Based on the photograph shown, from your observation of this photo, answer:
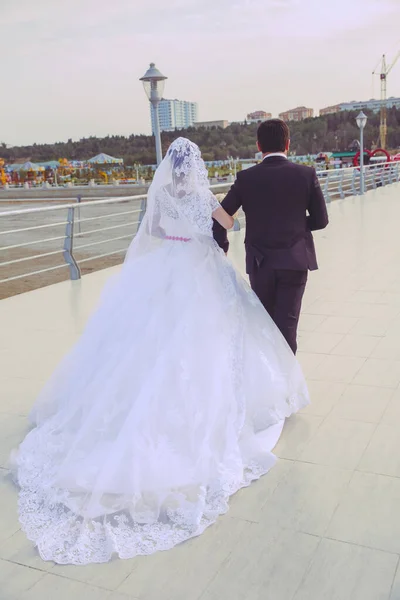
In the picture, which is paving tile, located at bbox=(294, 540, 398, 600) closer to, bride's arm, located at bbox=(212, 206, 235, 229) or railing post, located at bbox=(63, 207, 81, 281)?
bride's arm, located at bbox=(212, 206, 235, 229)

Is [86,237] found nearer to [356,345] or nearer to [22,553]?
[356,345]

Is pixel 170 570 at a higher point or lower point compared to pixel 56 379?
lower

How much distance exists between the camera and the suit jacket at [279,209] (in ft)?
10.1

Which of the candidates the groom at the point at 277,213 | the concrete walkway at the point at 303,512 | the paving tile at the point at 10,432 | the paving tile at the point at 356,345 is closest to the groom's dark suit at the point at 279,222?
the groom at the point at 277,213

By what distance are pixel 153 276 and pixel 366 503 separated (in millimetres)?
1449

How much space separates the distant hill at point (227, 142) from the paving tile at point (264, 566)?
258 feet

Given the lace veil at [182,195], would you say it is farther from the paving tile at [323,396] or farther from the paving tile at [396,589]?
the paving tile at [396,589]

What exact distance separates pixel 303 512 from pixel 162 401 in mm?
760

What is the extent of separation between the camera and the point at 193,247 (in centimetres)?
306

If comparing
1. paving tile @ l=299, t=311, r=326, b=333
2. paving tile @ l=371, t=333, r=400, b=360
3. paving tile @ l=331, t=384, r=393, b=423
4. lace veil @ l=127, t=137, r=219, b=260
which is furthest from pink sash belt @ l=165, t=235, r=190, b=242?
paving tile @ l=299, t=311, r=326, b=333

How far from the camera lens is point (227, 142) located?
87.1 m

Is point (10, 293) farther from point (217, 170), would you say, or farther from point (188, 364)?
point (217, 170)

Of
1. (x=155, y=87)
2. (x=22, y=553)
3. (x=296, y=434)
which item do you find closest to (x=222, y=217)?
(x=296, y=434)

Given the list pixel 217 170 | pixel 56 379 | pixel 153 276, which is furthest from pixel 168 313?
pixel 217 170
